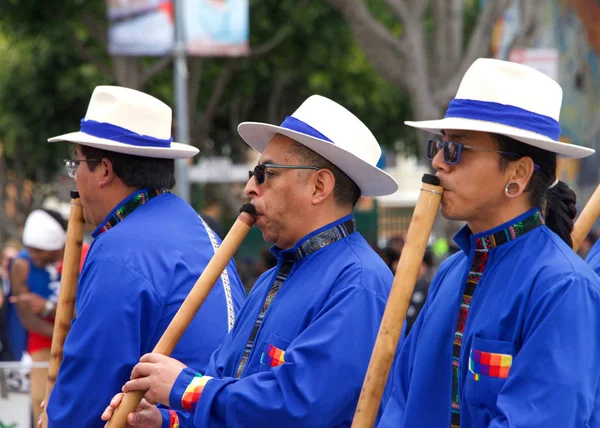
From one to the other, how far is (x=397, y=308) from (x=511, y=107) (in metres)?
0.67

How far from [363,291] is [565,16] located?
43.2 feet

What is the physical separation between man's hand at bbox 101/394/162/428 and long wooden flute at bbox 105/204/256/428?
0.07ft

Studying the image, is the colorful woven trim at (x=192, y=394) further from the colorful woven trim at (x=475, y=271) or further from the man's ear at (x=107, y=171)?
the man's ear at (x=107, y=171)

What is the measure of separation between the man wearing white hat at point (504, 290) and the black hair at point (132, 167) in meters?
1.60

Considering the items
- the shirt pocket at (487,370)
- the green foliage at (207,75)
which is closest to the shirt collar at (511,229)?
the shirt pocket at (487,370)

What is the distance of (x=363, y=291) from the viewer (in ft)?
10.7

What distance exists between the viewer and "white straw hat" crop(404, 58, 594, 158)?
9.41 feet

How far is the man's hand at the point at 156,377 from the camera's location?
3.28 m

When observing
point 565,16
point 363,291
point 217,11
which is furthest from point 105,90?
point 565,16

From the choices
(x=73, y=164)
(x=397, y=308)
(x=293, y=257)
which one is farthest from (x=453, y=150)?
(x=73, y=164)

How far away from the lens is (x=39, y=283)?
7.61 metres

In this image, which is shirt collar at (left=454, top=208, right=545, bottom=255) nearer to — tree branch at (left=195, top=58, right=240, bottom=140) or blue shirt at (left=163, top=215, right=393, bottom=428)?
blue shirt at (left=163, top=215, right=393, bottom=428)

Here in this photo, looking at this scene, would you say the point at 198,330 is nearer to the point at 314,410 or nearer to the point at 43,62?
the point at 314,410

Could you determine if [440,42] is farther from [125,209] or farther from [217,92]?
[217,92]
